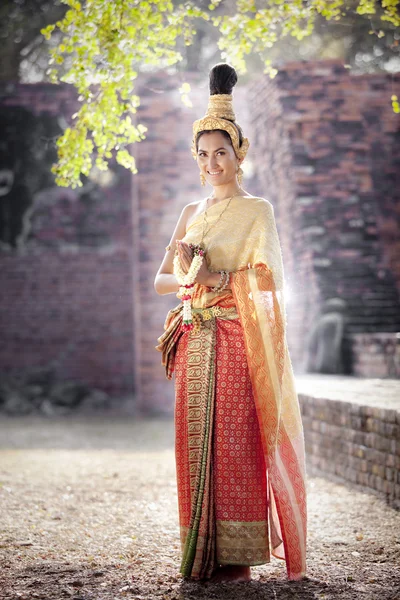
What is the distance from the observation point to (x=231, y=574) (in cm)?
316

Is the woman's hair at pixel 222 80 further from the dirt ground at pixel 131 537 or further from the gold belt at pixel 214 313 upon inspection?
the dirt ground at pixel 131 537

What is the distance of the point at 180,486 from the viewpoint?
3.23 m

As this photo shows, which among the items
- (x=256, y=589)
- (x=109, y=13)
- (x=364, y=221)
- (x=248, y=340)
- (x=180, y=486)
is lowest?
(x=256, y=589)

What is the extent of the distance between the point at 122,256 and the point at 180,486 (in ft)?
27.4

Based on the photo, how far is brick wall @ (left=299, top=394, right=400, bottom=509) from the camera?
4625 mm

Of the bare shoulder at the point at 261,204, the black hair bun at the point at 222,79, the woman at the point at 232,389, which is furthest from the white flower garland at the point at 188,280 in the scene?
the black hair bun at the point at 222,79

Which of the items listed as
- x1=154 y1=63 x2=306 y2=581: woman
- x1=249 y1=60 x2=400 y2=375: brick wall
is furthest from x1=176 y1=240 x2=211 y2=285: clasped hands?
x1=249 y1=60 x2=400 y2=375: brick wall

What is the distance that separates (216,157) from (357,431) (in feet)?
8.36

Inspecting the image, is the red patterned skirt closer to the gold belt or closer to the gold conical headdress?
the gold belt

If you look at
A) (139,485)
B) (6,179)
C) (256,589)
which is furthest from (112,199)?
(256,589)

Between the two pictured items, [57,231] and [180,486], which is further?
[57,231]

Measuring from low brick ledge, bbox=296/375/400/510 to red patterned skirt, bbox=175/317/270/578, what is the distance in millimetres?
1619

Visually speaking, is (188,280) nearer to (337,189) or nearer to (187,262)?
(187,262)

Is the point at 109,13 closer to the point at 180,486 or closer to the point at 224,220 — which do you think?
the point at 224,220
